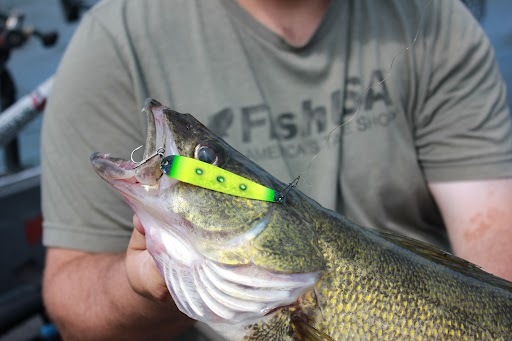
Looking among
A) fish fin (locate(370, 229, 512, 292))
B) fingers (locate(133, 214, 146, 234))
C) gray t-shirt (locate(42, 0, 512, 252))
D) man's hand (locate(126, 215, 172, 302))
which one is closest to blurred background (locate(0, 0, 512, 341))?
gray t-shirt (locate(42, 0, 512, 252))

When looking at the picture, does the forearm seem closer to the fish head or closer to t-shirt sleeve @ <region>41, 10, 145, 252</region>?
t-shirt sleeve @ <region>41, 10, 145, 252</region>

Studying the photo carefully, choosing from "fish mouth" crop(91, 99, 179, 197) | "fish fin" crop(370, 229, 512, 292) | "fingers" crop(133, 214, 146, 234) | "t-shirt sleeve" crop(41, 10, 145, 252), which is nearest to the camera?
"fish mouth" crop(91, 99, 179, 197)

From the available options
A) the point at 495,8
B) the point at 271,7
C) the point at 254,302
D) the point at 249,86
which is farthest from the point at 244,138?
the point at 495,8

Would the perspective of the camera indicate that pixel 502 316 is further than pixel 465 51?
No

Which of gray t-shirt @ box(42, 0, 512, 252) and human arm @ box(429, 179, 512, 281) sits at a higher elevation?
gray t-shirt @ box(42, 0, 512, 252)

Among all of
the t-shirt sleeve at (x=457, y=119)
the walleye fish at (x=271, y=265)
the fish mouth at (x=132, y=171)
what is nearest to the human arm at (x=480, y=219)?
the t-shirt sleeve at (x=457, y=119)

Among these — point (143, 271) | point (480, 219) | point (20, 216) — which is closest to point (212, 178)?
point (143, 271)

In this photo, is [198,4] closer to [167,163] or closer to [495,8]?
[167,163]

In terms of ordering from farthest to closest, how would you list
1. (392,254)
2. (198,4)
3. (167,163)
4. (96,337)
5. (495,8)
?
1. (495,8)
2. (198,4)
3. (96,337)
4. (392,254)
5. (167,163)
